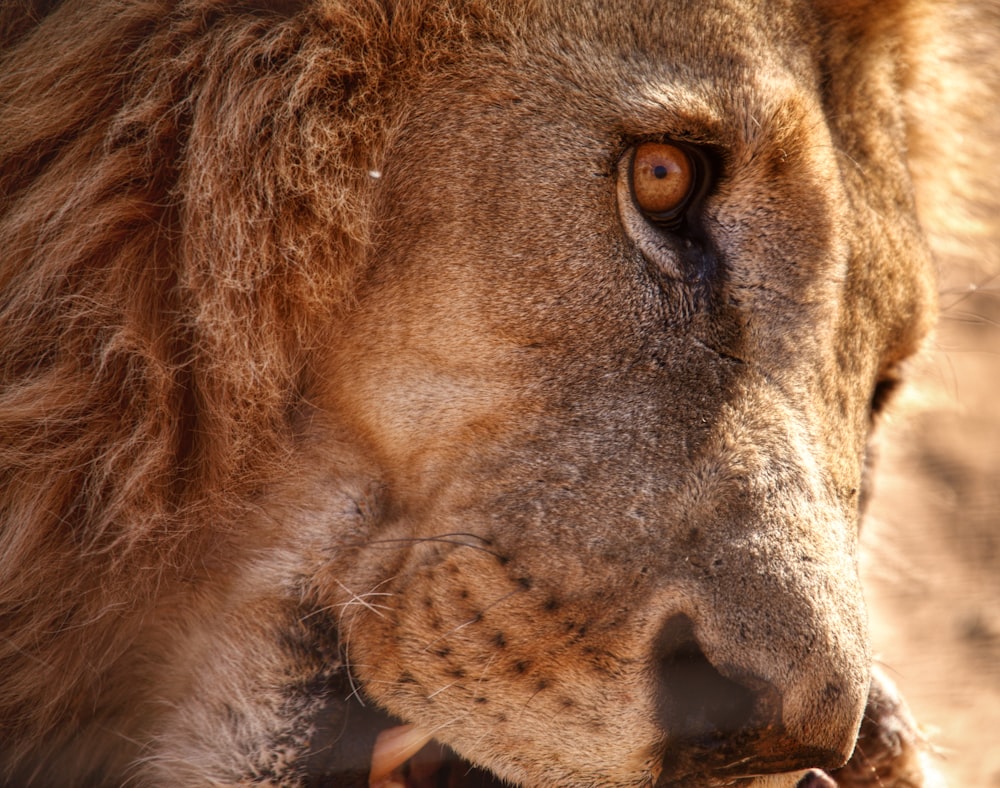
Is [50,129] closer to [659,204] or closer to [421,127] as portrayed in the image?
[421,127]

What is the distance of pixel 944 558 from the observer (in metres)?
3.88

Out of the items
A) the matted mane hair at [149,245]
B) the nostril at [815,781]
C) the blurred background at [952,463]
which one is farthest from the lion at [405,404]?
the blurred background at [952,463]

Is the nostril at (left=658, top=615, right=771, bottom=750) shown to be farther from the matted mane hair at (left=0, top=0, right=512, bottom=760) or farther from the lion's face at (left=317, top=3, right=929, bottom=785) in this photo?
the matted mane hair at (left=0, top=0, right=512, bottom=760)

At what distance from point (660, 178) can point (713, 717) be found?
84 centimetres

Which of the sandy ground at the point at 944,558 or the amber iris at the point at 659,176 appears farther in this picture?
the sandy ground at the point at 944,558

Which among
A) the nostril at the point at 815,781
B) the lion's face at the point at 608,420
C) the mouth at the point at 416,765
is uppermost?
the lion's face at the point at 608,420

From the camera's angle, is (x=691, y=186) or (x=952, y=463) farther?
(x=952, y=463)

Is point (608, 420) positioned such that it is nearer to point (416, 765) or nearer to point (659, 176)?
point (659, 176)

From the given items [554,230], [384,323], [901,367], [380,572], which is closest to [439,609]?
[380,572]

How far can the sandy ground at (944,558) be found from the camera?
9.91 feet

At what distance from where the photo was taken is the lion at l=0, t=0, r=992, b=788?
1.72m

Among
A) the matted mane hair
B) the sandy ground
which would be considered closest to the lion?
the matted mane hair

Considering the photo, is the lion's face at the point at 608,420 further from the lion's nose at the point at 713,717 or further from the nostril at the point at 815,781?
the nostril at the point at 815,781

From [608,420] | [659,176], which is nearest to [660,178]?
[659,176]
